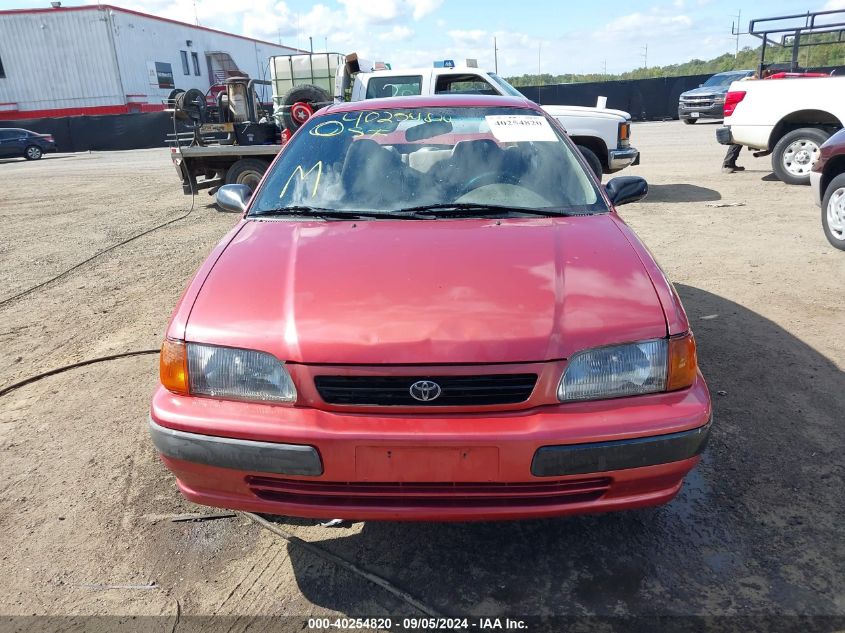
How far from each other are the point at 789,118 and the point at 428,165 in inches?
330

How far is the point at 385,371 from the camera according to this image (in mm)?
1874

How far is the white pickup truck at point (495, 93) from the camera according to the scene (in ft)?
27.4

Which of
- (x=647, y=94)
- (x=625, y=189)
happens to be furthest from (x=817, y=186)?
(x=647, y=94)

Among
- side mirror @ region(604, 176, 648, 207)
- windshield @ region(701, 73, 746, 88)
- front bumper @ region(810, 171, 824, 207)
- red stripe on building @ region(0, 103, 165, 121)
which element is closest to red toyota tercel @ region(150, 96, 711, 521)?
side mirror @ region(604, 176, 648, 207)

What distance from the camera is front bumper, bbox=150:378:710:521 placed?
1.83 m

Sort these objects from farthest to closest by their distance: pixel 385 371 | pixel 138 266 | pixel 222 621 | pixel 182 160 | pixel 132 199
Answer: pixel 132 199 → pixel 182 160 → pixel 138 266 → pixel 222 621 → pixel 385 371

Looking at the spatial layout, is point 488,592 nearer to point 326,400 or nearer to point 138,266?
point 326,400

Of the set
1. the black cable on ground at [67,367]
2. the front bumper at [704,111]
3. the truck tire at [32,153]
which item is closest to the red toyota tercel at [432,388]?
the black cable on ground at [67,367]

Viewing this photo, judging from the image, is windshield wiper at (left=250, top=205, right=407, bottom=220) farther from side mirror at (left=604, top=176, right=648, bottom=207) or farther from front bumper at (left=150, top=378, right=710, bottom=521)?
side mirror at (left=604, top=176, right=648, bottom=207)

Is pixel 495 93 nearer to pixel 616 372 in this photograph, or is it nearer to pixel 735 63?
pixel 616 372

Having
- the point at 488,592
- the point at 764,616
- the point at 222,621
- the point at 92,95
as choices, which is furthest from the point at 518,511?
the point at 92,95

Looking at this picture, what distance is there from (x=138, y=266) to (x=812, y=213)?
8059 mm

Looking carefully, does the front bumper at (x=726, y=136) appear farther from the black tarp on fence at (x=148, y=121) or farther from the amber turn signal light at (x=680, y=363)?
the black tarp on fence at (x=148, y=121)

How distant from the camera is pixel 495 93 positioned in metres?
8.30
